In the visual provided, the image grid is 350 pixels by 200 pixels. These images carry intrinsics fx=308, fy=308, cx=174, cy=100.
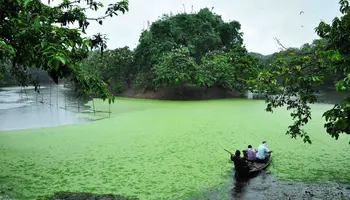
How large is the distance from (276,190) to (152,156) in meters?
2.88

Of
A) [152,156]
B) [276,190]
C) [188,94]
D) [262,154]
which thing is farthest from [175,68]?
[276,190]

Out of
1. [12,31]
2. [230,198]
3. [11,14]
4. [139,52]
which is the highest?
[139,52]

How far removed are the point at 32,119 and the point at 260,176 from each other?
32.8 feet

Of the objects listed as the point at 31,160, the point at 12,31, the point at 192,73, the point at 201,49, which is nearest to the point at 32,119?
the point at 31,160

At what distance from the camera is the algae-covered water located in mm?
5297

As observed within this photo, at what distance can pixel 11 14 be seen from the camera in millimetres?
3211

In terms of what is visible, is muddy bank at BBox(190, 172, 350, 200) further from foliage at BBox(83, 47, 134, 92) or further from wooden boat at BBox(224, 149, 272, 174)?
foliage at BBox(83, 47, 134, 92)

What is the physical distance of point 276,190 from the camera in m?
5.15

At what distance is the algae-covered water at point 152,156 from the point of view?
5.30m

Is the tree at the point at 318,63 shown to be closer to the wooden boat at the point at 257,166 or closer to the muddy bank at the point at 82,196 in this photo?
the wooden boat at the point at 257,166

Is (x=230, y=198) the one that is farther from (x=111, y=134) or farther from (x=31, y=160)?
(x=111, y=134)

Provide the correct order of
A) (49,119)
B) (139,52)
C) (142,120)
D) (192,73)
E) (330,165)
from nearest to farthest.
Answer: (330,165), (142,120), (49,119), (192,73), (139,52)

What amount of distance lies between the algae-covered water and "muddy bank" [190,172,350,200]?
23cm

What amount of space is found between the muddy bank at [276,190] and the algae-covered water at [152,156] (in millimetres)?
235
